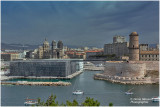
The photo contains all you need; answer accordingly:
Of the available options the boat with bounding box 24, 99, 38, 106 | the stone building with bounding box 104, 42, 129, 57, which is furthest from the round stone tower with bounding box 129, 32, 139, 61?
the stone building with bounding box 104, 42, 129, 57

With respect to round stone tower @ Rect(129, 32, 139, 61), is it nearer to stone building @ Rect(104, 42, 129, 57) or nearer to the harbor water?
the harbor water

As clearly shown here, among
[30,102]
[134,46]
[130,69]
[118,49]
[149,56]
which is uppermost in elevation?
[134,46]

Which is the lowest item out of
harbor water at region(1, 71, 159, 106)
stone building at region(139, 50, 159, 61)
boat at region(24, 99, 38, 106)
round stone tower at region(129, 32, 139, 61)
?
boat at region(24, 99, 38, 106)

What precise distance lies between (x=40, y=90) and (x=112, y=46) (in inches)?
2435

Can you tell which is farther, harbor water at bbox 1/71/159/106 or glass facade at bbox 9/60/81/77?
glass facade at bbox 9/60/81/77

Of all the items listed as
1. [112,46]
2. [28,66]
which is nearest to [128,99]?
[28,66]

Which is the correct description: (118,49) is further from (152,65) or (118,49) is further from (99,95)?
(99,95)

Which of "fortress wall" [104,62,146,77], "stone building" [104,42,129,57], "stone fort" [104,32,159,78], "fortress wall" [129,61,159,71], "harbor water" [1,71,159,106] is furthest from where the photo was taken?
"stone building" [104,42,129,57]

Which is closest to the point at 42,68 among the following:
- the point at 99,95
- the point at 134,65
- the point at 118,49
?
Answer: the point at 134,65

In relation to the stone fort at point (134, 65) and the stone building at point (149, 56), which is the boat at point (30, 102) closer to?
the stone fort at point (134, 65)

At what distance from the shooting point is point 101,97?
21828 millimetres

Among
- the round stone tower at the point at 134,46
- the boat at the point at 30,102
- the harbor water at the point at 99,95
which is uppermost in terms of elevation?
the round stone tower at the point at 134,46

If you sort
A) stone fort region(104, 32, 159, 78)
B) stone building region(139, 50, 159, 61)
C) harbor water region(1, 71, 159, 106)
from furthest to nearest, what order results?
1. stone building region(139, 50, 159, 61)
2. stone fort region(104, 32, 159, 78)
3. harbor water region(1, 71, 159, 106)

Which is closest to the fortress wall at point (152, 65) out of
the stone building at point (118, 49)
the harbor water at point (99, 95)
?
the harbor water at point (99, 95)
